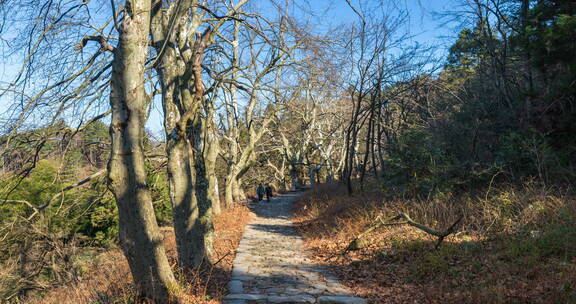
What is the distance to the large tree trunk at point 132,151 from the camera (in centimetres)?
428

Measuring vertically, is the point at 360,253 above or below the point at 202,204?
below

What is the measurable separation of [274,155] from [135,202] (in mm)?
35510

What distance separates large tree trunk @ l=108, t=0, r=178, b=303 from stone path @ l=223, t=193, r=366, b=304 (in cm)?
160

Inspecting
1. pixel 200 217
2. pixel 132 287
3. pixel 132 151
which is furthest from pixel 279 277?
pixel 132 151

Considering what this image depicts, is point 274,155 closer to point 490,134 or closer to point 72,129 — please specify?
point 490,134

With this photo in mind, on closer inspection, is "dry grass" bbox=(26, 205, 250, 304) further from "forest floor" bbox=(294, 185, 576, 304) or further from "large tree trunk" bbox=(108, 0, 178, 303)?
"forest floor" bbox=(294, 185, 576, 304)

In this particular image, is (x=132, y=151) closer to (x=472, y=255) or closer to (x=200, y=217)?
(x=200, y=217)

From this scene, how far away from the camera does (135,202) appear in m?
4.34

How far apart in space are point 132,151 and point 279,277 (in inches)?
149

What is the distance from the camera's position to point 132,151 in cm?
434

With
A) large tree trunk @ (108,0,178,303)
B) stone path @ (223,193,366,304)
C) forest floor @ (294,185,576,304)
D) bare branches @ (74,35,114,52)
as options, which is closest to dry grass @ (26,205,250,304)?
stone path @ (223,193,366,304)

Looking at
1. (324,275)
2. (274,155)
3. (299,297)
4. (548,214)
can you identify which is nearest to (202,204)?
(324,275)

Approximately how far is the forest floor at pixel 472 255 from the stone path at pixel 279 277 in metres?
0.38

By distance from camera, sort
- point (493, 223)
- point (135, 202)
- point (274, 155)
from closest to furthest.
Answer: point (135, 202)
point (493, 223)
point (274, 155)
